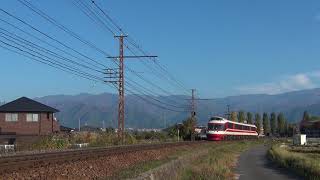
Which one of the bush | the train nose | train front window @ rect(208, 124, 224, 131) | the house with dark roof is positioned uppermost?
the house with dark roof

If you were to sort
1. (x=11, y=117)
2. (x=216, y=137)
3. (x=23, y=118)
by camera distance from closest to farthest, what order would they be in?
(x=23, y=118)
(x=11, y=117)
(x=216, y=137)

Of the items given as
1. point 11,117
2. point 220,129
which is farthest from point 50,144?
point 220,129

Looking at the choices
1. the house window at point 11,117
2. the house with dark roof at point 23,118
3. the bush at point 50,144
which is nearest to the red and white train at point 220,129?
the house with dark roof at point 23,118

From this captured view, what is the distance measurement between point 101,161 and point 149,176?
28.0 ft

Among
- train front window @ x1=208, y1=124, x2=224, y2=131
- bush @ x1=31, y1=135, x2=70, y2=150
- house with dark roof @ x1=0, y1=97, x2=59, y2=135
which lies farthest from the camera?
train front window @ x1=208, y1=124, x2=224, y2=131

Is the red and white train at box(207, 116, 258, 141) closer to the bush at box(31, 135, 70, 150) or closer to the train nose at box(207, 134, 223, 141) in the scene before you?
the train nose at box(207, 134, 223, 141)

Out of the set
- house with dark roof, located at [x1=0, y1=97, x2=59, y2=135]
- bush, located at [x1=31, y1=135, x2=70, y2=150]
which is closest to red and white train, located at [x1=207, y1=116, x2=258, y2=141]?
house with dark roof, located at [x1=0, y1=97, x2=59, y2=135]

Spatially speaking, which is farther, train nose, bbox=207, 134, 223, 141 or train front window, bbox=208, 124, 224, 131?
train front window, bbox=208, 124, 224, 131

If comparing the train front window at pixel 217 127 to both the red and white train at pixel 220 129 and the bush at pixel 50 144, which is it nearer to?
the red and white train at pixel 220 129

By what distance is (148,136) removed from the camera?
9994cm

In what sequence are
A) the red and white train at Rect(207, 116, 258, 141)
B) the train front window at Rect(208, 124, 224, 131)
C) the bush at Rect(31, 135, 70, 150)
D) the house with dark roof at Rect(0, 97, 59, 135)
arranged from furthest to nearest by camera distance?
the train front window at Rect(208, 124, 224, 131) → the red and white train at Rect(207, 116, 258, 141) → the house with dark roof at Rect(0, 97, 59, 135) → the bush at Rect(31, 135, 70, 150)

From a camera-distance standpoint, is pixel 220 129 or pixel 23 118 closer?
pixel 23 118

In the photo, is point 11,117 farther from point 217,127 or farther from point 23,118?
point 217,127

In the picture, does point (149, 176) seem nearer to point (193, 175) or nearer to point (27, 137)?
point (193, 175)
